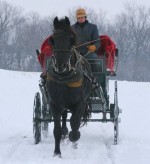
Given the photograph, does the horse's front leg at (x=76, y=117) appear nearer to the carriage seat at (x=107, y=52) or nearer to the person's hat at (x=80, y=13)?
the carriage seat at (x=107, y=52)

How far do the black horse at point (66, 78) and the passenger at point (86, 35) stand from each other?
90 centimetres

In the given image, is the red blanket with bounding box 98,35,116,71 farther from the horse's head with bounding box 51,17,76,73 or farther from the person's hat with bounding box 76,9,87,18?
the horse's head with bounding box 51,17,76,73

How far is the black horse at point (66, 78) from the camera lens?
7703 millimetres

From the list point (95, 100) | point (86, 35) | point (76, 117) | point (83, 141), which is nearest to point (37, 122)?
point (83, 141)

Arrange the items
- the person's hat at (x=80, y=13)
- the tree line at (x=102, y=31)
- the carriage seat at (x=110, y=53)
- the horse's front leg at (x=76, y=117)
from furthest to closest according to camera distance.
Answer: the tree line at (x=102, y=31) → the carriage seat at (x=110, y=53) → the person's hat at (x=80, y=13) → the horse's front leg at (x=76, y=117)

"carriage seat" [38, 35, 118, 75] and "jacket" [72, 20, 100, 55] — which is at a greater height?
"jacket" [72, 20, 100, 55]

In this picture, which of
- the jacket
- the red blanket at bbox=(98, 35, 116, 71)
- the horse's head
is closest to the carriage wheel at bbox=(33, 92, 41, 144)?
the jacket

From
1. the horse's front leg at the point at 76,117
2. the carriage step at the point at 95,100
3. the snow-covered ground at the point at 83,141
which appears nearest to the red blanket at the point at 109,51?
the carriage step at the point at 95,100

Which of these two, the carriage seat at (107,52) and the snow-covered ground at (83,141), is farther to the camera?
the carriage seat at (107,52)

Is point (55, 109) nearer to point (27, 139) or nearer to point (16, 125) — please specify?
point (27, 139)

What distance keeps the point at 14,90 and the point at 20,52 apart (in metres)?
45.1

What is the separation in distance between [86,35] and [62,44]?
2570 mm

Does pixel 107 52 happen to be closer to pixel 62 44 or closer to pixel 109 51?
pixel 109 51

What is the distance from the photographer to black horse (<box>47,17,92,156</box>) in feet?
25.3
